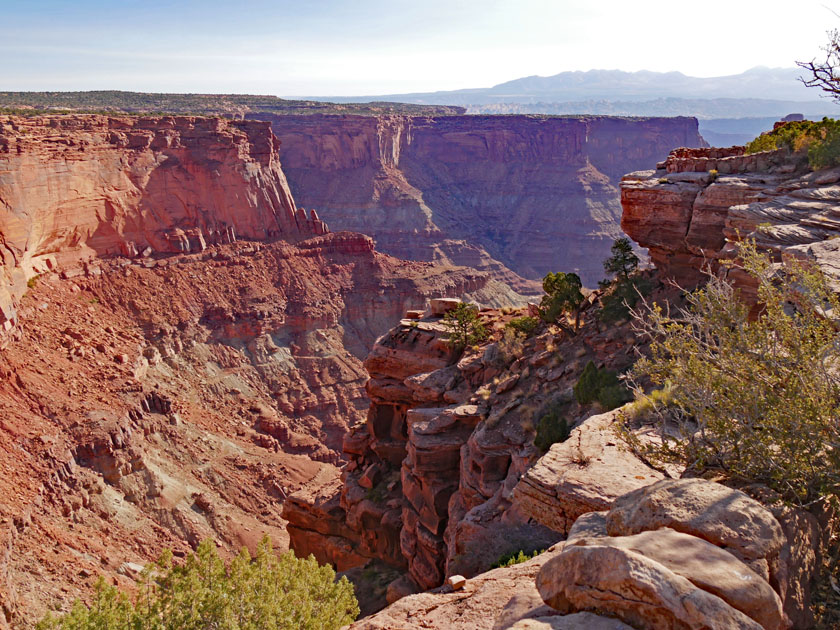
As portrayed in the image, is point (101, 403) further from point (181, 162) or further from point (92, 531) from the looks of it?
point (181, 162)

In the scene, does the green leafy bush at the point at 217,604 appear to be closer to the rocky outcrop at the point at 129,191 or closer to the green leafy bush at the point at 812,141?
the green leafy bush at the point at 812,141

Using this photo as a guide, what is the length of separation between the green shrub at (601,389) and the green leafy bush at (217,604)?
9967 mm

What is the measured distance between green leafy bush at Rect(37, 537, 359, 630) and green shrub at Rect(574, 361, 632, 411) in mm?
9967

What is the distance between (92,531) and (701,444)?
33294mm

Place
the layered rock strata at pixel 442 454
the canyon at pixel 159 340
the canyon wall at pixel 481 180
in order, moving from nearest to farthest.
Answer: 1. the layered rock strata at pixel 442 454
2. the canyon at pixel 159 340
3. the canyon wall at pixel 481 180

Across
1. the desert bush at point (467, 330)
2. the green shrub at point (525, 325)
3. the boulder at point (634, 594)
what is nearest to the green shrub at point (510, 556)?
the boulder at point (634, 594)

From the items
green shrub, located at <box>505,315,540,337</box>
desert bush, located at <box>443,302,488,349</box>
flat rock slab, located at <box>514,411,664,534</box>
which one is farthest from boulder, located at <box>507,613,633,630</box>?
desert bush, located at <box>443,302,488,349</box>

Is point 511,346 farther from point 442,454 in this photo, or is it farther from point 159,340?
point 159,340

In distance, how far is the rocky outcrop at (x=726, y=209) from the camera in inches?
738

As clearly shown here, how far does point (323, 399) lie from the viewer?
5956 cm

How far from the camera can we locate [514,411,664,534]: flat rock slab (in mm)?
13594

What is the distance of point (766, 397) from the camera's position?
10.1 metres

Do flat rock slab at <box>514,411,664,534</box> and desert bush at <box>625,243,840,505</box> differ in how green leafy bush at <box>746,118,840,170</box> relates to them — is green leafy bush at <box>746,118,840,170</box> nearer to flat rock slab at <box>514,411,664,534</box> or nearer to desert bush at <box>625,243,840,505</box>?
flat rock slab at <box>514,411,664,534</box>

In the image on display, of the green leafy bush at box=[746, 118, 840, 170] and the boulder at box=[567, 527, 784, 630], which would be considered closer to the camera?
the boulder at box=[567, 527, 784, 630]
